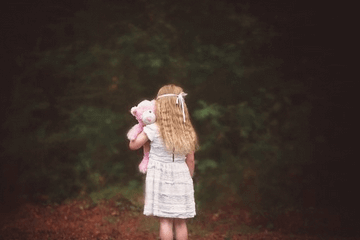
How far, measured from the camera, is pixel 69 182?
7156mm

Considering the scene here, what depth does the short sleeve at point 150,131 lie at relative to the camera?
3805 mm

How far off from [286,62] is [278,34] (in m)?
0.50

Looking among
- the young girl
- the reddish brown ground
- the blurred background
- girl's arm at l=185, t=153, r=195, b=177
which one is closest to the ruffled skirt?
the young girl

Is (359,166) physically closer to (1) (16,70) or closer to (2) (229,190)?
(2) (229,190)

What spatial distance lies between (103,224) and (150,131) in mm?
3227

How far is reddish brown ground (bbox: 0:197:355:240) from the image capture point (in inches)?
227

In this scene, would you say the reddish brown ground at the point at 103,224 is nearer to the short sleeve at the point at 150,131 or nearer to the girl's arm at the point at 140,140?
the girl's arm at the point at 140,140

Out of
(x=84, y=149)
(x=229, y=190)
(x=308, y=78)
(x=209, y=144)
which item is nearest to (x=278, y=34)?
(x=308, y=78)

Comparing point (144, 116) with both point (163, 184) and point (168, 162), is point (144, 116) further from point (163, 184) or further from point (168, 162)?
point (163, 184)

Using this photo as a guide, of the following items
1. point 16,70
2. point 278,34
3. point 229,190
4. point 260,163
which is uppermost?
point 278,34

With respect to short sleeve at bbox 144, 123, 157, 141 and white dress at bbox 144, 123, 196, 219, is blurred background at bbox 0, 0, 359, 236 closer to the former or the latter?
white dress at bbox 144, 123, 196, 219

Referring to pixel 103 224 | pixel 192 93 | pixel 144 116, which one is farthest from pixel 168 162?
pixel 192 93

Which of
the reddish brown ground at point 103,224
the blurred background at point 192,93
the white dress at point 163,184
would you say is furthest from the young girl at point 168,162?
the blurred background at point 192,93

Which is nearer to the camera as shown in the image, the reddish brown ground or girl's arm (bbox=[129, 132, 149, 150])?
girl's arm (bbox=[129, 132, 149, 150])
